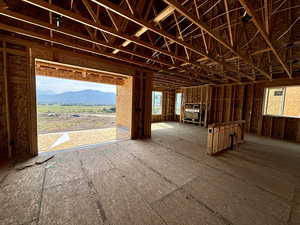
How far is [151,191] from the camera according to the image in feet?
6.74

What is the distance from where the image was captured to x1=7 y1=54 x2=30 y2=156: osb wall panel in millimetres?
3040

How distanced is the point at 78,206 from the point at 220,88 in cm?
959

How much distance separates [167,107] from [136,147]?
7867 mm

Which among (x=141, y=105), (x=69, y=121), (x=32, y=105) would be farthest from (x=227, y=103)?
(x=69, y=121)

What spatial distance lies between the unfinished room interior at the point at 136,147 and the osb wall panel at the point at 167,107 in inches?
225

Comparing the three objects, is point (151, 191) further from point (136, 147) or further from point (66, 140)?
point (66, 140)

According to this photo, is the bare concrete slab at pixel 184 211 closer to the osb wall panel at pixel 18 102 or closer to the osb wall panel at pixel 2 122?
the osb wall panel at pixel 18 102

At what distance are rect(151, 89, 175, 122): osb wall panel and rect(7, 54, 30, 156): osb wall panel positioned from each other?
28.5ft

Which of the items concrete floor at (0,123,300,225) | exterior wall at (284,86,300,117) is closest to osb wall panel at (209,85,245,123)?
exterior wall at (284,86,300,117)

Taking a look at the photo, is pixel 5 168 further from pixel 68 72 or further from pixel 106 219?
pixel 68 72

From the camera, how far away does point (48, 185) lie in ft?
7.02

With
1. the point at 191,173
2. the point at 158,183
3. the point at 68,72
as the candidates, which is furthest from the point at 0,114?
the point at 191,173

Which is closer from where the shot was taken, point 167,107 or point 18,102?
point 18,102

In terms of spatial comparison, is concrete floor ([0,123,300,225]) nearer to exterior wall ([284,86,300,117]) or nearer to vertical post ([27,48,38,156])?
vertical post ([27,48,38,156])
